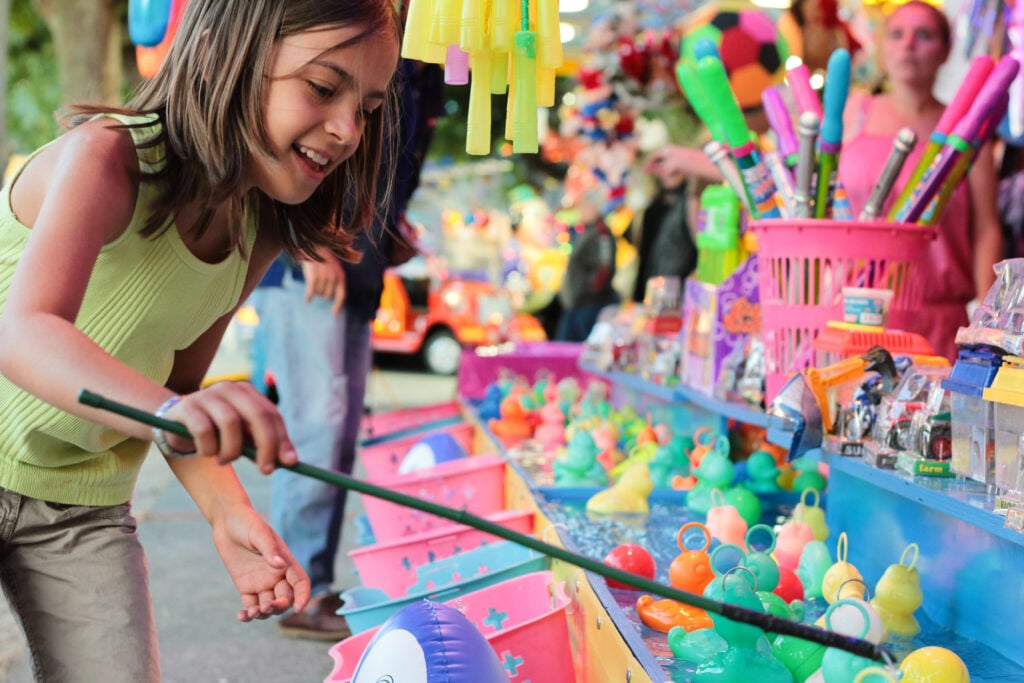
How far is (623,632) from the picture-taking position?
1938 millimetres

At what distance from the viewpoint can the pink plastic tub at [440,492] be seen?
3.55 meters

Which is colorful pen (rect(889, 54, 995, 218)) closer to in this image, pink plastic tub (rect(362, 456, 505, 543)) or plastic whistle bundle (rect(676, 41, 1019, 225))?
plastic whistle bundle (rect(676, 41, 1019, 225))

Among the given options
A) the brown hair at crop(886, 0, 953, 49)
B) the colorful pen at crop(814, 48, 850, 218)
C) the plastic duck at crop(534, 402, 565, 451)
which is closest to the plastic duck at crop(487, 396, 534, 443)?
the plastic duck at crop(534, 402, 565, 451)

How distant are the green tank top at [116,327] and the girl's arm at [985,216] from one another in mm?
2748

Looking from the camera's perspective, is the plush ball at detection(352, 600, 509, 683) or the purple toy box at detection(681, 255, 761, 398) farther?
the purple toy box at detection(681, 255, 761, 398)

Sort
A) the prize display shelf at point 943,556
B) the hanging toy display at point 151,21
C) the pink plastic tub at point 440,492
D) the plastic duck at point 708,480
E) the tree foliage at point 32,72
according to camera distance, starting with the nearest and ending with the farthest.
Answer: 1. the prize display shelf at point 943,556
2. the plastic duck at point 708,480
3. the pink plastic tub at point 440,492
4. the hanging toy display at point 151,21
5. the tree foliage at point 32,72

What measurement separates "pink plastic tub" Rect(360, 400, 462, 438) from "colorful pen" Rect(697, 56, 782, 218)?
246 cm

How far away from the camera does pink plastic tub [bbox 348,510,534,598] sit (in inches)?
113

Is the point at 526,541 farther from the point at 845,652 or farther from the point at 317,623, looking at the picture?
the point at 317,623

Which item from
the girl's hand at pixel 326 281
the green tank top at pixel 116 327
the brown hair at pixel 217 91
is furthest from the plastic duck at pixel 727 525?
the girl's hand at pixel 326 281

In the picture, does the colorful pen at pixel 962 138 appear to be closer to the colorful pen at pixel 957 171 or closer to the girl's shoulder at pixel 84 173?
the colorful pen at pixel 957 171

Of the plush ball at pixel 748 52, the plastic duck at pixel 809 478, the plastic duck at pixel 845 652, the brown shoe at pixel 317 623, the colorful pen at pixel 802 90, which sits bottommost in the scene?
the brown shoe at pixel 317 623

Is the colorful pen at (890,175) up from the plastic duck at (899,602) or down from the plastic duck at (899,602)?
up

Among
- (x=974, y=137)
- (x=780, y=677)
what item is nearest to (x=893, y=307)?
(x=974, y=137)
